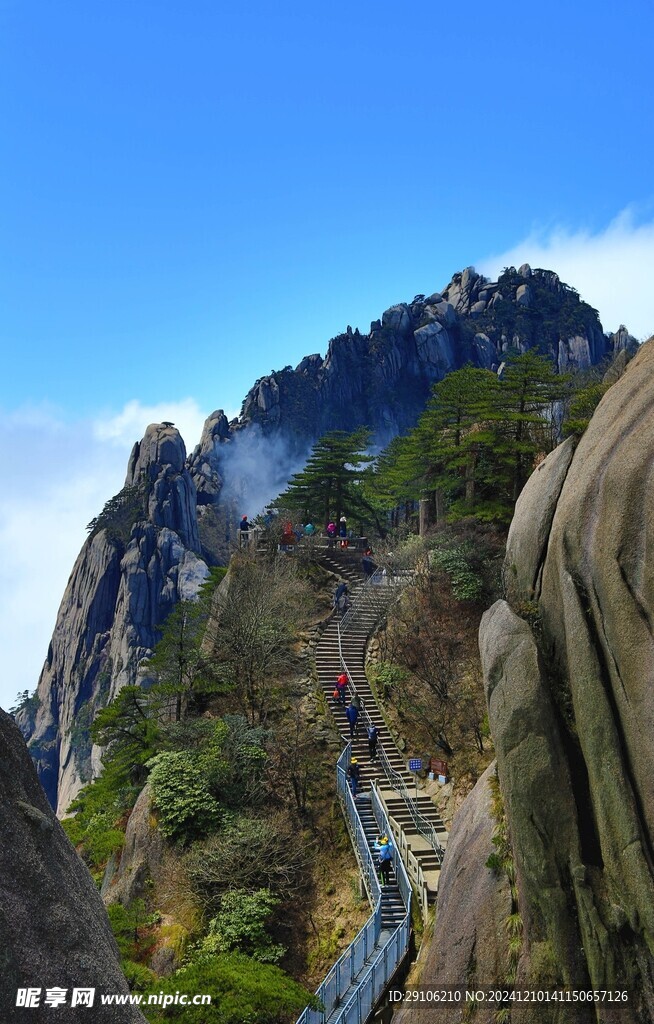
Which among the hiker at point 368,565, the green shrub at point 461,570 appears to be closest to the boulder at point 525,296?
the hiker at point 368,565

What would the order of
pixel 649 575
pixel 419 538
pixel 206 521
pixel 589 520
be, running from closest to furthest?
pixel 649 575, pixel 589 520, pixel 419 538, pixel 206 521

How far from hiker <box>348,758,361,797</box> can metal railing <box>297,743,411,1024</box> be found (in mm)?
3583

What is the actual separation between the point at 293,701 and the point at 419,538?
10717 mm

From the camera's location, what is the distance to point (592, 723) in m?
9.54

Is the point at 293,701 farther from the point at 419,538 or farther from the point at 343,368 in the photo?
the point at 343,368

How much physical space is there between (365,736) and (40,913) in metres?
18.9

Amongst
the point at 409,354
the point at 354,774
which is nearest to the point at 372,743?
the point at 354,774

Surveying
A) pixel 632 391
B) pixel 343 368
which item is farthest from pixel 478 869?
pixel 343 368

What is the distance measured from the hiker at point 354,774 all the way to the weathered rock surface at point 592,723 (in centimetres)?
1062

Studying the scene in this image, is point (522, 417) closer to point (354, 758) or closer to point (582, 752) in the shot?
point (354, 758)

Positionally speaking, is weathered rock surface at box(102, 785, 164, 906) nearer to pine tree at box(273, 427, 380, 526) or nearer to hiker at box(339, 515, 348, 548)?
hiker at box(339, 515, 348, 548)

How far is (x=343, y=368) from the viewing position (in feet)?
378

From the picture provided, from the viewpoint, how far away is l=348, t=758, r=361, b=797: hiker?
20.5 meters

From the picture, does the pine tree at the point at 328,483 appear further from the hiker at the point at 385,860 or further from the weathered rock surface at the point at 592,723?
the weathered rock surface at the point at 592,723
